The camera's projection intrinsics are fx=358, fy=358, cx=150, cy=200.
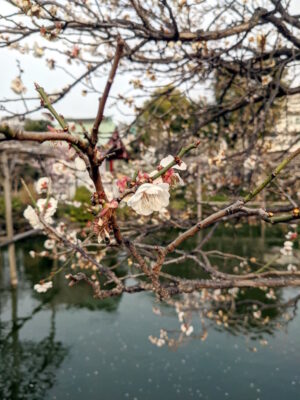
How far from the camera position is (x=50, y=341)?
16.2ft

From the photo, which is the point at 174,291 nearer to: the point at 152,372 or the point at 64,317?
the point at 152,372

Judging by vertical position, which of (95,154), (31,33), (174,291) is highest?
(31,33)

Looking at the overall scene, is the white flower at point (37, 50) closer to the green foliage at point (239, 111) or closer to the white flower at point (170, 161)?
the green foliage at point (239, 111)

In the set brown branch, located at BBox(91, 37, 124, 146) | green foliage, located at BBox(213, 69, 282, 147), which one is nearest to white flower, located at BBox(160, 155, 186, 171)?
brown branch, located at BBox(91, 37, 124, 146)

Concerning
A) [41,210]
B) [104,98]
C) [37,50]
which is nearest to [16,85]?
[37,50]

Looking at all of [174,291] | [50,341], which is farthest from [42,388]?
[174,291]

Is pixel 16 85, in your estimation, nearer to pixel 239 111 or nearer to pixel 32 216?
pixel 32 216

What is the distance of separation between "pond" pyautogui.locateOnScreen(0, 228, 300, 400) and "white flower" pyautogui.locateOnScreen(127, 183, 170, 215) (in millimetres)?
2369

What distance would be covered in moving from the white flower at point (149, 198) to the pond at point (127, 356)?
7.77 feet

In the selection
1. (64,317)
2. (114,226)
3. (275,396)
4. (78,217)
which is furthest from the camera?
(78,217)

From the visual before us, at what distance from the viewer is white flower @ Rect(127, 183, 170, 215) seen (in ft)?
2.51

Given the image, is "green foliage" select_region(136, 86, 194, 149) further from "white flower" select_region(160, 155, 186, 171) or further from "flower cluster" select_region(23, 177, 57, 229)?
"white flower" select_region(160, 155, 186, 171)

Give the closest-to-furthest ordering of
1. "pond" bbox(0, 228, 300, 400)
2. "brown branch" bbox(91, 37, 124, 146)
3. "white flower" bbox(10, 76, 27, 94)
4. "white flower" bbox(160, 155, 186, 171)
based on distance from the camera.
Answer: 1. "brown branch" bbox(91, 37, 124, 146)
2. "white flower" bbox(160, 155, 186, 171)
3. "white flower" bbox(10, 76, 27, 94)
4. "pond" bbox(0, 228, 300, 400)

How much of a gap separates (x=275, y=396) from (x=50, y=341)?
9.68ft
